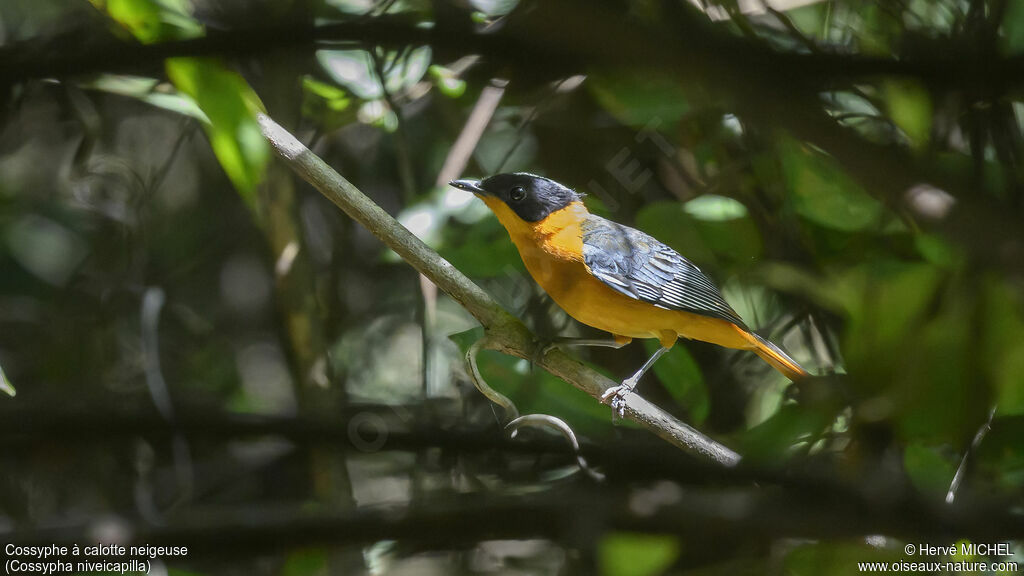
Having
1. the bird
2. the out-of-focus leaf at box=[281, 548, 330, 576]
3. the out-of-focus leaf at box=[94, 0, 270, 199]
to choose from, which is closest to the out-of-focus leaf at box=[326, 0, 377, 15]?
the out-of-focus leaf at box=[94, 0, 270, 199]

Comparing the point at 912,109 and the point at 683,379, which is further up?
the point at 912,109

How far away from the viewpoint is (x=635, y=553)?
90 centimetres

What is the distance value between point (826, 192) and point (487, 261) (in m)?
0.46

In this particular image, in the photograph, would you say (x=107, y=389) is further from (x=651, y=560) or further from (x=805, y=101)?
(x=805, y=101)

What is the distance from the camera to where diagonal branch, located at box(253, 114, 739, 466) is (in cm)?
73

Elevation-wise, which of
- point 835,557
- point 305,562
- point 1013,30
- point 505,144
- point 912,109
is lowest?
point 305,562

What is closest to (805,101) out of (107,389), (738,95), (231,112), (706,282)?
(738,95)

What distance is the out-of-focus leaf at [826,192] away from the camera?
38.1 inches

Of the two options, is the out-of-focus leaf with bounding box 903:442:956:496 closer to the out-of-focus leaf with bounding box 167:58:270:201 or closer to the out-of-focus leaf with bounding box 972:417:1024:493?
the out-of-focus leaf with bounding box 972:417:1024:493

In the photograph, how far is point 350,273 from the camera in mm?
1407

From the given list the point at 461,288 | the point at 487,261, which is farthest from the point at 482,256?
the point at 461,288

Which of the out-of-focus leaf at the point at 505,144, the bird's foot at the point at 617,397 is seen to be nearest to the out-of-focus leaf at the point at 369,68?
the out-of-focus leaf at the point at 505,144

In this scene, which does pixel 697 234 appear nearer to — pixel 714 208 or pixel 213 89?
pixel 714 208

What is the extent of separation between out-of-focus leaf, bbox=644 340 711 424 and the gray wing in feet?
0.57
